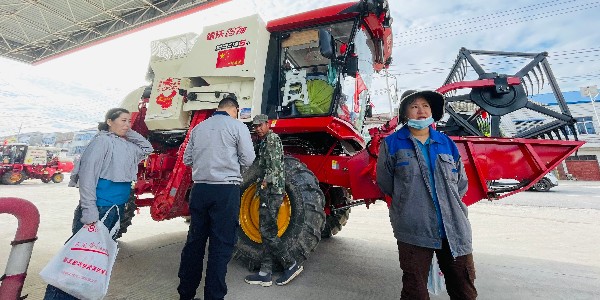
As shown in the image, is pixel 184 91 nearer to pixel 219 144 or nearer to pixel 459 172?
pixel 219 144

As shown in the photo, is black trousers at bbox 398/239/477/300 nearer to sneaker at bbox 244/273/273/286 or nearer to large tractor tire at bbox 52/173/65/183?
sneaker at bbox 244/273/273/286

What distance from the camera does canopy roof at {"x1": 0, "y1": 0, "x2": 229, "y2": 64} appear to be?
8.20m

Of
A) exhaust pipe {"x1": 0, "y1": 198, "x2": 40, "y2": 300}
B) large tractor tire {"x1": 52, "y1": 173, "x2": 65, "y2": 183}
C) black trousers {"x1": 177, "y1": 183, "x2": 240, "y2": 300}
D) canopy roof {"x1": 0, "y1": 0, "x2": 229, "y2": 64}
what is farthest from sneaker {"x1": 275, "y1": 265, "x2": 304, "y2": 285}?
large tractor tire {"x1": 52, "y1": 173, "x2": 65, "y2": 183}

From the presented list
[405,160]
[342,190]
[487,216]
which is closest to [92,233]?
[405,160]

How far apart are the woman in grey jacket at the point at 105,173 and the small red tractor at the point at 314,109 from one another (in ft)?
3.65

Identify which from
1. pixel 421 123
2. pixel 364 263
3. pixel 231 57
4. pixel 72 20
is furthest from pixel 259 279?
pixel 72 20

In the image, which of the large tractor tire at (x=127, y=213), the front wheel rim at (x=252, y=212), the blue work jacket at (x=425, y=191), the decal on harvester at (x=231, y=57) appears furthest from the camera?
the large tractor tire at (x=127, y=213)

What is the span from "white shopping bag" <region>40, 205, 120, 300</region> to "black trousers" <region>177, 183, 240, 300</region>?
24.2 inches

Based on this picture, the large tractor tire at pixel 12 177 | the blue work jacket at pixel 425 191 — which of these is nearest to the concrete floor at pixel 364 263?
the blue work jacket at pixel 425 191

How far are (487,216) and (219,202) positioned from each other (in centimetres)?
838

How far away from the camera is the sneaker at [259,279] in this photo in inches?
116

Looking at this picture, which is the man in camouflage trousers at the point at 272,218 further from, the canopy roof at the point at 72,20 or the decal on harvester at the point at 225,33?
the canopy roof at the point at 72,20

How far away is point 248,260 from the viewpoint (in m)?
3.28

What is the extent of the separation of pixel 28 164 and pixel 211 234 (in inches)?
886
